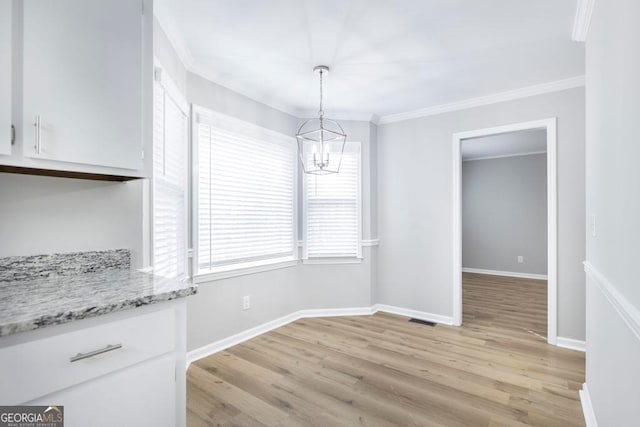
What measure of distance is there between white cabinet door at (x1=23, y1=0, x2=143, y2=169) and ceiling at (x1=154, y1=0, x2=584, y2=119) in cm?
72

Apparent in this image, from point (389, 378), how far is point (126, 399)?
1.90m

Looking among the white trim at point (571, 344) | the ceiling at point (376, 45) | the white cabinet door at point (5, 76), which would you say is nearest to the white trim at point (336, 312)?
the white trim at point (571, 344)

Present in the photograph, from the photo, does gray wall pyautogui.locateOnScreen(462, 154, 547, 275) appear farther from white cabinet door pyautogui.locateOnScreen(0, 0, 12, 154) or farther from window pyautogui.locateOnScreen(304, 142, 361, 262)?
white cabinet door pyautogui.locateOnScreen(0, 0, 12, 154)

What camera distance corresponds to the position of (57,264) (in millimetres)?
1481

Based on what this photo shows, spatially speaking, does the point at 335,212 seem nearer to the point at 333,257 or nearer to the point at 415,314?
the point at 333,257

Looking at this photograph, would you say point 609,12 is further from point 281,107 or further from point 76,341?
point 281,107

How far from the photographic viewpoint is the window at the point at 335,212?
389 centimetres

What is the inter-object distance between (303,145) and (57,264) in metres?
2.84

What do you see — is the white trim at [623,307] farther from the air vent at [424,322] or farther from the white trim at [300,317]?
the white trim at [300,317]

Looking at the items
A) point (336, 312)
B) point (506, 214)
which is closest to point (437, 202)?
point (336, 312)

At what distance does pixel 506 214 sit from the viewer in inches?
264

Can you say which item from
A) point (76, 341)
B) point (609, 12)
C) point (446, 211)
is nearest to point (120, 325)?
point (76, 341)

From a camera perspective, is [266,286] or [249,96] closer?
[249,96]

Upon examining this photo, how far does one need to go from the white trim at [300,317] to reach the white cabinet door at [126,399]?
1625mm
